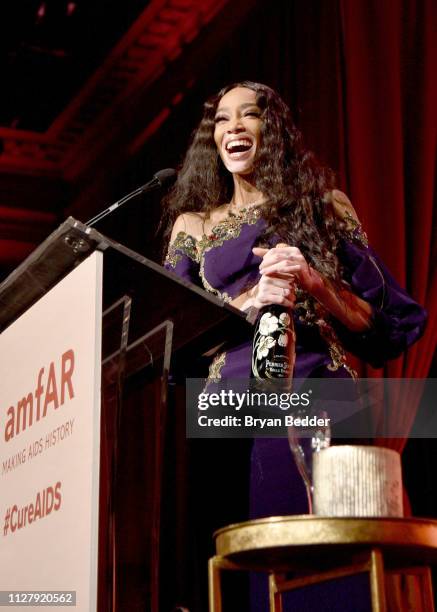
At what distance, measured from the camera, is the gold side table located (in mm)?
1065

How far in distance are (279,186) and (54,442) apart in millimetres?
811

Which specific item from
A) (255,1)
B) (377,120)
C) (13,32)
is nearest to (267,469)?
(377,120)

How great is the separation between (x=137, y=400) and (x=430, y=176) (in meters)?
1.58

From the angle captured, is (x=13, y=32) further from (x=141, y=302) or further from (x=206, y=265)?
(x=141, y=302)

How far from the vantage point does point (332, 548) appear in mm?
1098

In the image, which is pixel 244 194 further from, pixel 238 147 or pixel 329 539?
pixel 329 539

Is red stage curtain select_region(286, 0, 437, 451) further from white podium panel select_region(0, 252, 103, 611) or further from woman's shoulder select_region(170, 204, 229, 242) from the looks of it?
white podium panel select_region(0, 252, 103, 611)

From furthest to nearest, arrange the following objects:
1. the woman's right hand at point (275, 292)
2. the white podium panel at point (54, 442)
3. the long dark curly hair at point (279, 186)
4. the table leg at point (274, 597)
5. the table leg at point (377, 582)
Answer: the long dark curly hair at point (279, 186) → the woman's right hand at point (275, 292) → the table leg at point (274, 597) → the white podium panel at point (54, 442) → the table leg at point (377, 582)

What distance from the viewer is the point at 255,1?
409 centimetres

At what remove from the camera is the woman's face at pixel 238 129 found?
6.50ft

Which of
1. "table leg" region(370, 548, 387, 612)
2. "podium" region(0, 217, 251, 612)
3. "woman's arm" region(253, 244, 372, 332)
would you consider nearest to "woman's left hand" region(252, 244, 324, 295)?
"woman's arm" region(253, 244, 372, 332)

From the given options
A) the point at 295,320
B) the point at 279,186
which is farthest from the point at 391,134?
the point at 295,320

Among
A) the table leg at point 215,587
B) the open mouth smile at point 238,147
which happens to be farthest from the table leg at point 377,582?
the open mouth smile at point 238,147

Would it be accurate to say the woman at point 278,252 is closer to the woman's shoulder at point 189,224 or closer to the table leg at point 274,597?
the woman's shoulder at point 189,224
